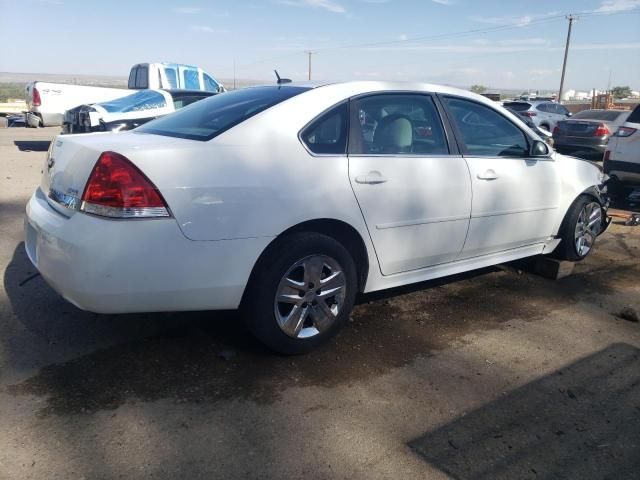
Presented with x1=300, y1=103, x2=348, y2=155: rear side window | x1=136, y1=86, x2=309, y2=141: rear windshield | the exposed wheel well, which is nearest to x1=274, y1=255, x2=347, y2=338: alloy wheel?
the exposed wheel well

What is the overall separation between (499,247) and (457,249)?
1.72ft

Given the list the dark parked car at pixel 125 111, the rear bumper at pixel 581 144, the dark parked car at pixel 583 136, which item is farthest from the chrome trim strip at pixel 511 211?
the dark parked car at pixel 583 136

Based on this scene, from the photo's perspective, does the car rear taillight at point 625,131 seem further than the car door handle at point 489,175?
Yes

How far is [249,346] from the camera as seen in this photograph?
11.2 feet

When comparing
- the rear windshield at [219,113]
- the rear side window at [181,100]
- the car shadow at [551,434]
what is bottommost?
the car shadow at [551,434]

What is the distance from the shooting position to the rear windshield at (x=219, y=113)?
3254mm

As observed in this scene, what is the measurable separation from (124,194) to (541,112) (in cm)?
2187

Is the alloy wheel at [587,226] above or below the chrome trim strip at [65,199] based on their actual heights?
below

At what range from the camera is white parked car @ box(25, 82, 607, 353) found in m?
2.73

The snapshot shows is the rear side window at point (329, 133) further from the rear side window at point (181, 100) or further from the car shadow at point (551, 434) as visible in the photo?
the rear side window at point (181, 100)

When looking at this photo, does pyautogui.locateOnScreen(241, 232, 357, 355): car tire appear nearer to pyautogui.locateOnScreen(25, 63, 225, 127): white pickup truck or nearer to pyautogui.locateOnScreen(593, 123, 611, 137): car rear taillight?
pyautogui.locateOnScreen(25, 63, 225, 127): white pickup truck

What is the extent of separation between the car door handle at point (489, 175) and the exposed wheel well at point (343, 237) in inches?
44.1

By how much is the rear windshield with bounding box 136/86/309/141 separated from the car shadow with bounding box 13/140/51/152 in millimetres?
10442

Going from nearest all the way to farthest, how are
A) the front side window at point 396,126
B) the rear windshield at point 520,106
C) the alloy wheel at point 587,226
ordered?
1. the front side window at point 396,126
2. the alloy wheel at point 587,226
3. the rear windshield at point 520,106
